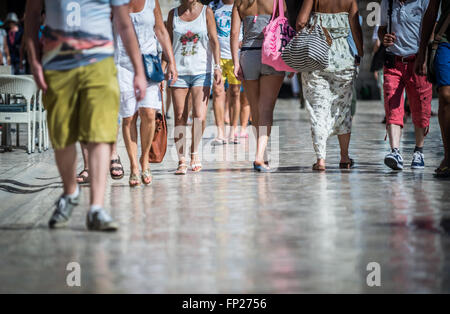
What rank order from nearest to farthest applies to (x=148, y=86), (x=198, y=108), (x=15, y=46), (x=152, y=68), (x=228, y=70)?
(x=152, y=68) → (x=148, y=86) → (x=198, y=108) → (x=228, y=70) → (x=15, y=46)

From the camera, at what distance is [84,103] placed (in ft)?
18.6

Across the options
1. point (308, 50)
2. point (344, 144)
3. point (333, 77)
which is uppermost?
point (308, 50)

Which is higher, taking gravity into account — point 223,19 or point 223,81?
point 223,19

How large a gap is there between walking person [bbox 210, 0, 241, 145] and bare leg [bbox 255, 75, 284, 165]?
3.26 metres

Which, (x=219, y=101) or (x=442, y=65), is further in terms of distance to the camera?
(x=219, y=101)

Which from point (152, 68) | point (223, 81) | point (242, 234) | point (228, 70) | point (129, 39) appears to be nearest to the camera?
point (242, 234)

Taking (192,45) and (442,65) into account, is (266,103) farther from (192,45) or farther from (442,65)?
(442,65)

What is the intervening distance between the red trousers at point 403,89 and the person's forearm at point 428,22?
0.40 meters

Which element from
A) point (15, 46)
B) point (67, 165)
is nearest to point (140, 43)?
point (67, 165)

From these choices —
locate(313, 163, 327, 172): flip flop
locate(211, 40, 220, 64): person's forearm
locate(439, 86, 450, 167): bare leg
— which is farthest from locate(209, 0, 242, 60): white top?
locate(439, 86, 450, 167): bare leg

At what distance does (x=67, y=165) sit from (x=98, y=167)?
302mm

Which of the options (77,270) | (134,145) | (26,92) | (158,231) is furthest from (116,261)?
(26,92)

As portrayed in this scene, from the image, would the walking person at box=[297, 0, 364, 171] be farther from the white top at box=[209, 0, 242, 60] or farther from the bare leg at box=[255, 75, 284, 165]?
the white top at box=[209, 0, 242, 60]

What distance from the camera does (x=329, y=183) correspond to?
8.14 metres
